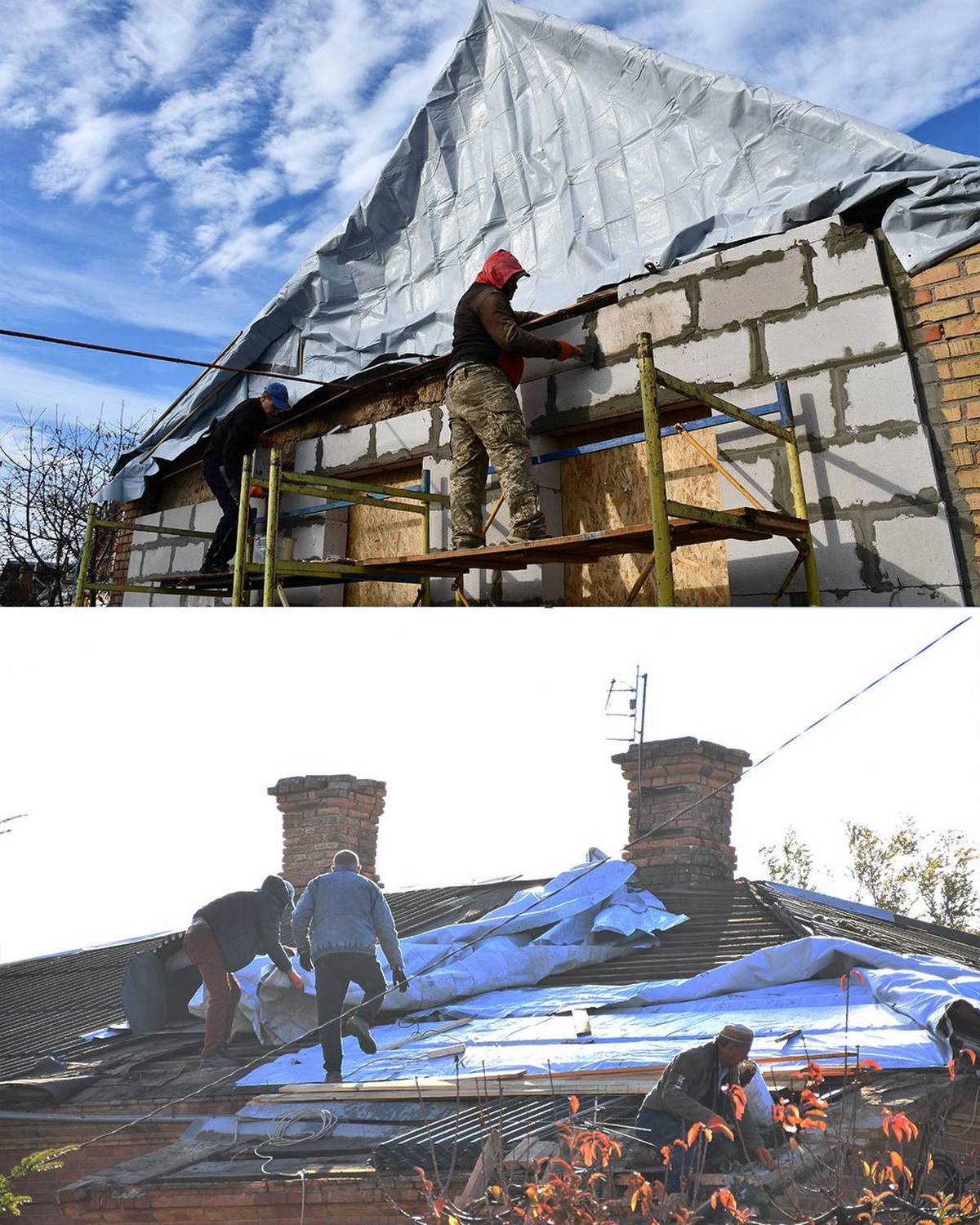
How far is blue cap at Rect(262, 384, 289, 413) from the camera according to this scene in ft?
19.8

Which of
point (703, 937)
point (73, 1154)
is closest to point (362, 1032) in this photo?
point (73, 1154)

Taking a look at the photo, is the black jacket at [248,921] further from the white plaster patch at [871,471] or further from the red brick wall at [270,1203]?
the white plaster patch at [871,471]

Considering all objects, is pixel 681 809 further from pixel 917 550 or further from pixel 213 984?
pixel 917 550

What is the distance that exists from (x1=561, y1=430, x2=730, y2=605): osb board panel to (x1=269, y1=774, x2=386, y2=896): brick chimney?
2412 mm

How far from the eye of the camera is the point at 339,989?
237 cm

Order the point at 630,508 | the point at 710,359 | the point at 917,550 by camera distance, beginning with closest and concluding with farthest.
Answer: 1. the point at 917,550
2. the point at 710,359
3. the point at 630,508

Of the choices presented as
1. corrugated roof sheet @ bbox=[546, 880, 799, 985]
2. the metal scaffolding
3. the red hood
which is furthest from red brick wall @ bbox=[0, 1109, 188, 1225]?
the red hood

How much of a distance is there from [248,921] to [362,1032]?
1.38 feet

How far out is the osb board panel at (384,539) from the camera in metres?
5.83

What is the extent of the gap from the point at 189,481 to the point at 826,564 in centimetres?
512


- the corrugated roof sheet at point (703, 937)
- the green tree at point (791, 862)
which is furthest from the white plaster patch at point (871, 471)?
the corrugated roof sheet at point (703, 937)

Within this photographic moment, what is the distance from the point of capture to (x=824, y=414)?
13.4 feet

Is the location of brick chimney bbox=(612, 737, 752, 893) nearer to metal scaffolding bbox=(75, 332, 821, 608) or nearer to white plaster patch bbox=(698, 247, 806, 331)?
metal scaffolding bbox=(75, 332, 821, 608)

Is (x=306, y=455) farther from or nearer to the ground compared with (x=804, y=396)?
farther from the ground
